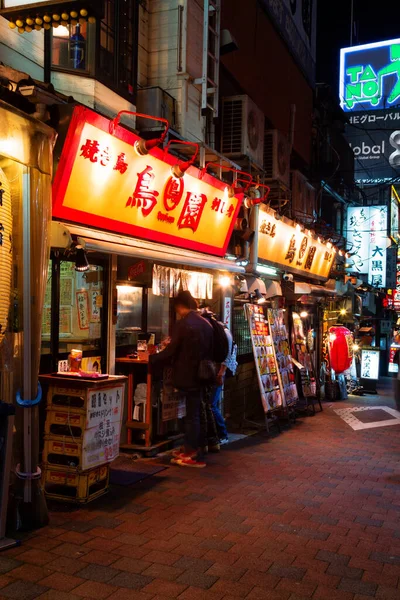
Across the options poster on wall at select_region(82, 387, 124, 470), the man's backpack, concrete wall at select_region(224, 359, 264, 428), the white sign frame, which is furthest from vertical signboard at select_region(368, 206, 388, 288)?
poster on wall at select_region(82, 387, 124, 470)

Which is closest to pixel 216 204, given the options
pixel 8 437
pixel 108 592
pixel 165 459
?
pixel 165 459

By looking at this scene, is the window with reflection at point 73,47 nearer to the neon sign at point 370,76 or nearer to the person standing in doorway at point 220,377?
the person standing in doorway at point 220,377

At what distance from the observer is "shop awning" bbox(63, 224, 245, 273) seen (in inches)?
276

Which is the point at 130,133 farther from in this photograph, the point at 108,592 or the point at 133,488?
the point at 108,592

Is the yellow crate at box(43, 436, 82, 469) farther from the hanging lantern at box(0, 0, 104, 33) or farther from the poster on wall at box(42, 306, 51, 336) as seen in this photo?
the hanging lantern at box(0, 0, 104, 33)

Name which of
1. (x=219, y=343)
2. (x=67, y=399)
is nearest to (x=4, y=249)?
(x=67, y=399)

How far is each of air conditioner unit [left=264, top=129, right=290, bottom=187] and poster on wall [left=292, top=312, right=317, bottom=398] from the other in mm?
3961

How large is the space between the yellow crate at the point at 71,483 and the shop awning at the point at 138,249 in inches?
106

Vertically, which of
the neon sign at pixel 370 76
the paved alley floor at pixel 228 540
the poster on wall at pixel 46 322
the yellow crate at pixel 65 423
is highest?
the neon sign at pixel 370 76

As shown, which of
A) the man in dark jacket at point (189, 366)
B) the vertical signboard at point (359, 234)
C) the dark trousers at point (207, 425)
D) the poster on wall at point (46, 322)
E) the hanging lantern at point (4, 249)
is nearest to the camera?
the hanging lantern at point (4, 249)

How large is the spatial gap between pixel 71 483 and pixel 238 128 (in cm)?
968

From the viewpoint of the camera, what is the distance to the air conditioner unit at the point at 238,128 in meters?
13.3

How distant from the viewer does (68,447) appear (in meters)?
6.51

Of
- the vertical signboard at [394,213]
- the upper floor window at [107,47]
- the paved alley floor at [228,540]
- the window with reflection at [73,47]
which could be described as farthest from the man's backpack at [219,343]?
the vertical signboard at [394,213]
